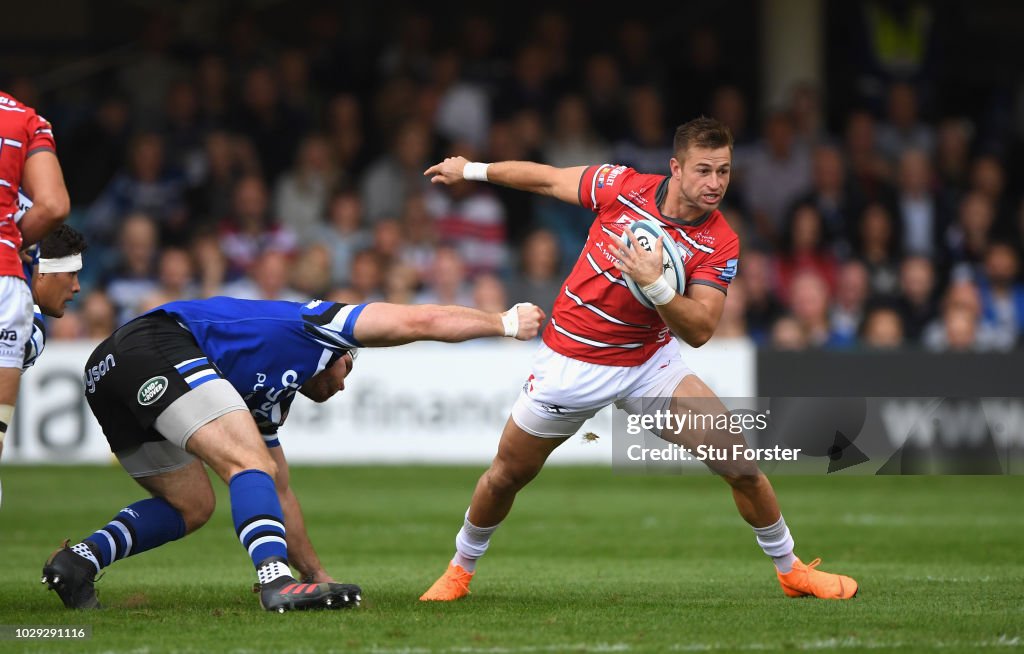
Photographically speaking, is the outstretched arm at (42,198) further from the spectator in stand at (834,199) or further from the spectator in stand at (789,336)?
the spectator in stand at (834,199)

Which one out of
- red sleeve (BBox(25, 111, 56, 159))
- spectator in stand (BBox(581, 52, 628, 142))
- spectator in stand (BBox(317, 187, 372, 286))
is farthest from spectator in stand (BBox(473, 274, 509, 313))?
red sleeve (BBox(25, 111, 56, 159))

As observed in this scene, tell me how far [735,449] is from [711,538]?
11.6 feet

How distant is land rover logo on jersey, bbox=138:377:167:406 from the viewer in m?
6.82

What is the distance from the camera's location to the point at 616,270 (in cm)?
754

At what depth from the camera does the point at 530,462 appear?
7.62 metres

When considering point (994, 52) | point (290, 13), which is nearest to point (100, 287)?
point (290, 13)

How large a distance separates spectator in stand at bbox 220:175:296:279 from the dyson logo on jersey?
939cm

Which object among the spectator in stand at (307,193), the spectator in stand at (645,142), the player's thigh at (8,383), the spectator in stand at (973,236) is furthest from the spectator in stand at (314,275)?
the player's thigh at (8,383)

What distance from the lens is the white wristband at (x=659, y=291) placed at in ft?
22.9

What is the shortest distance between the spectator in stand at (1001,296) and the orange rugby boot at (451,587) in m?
10.2

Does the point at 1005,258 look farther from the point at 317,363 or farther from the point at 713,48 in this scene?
the point at 317,363

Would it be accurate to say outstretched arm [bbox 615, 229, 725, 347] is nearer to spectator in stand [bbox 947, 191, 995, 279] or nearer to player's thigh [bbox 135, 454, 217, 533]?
player's thigh [bbox 135, 454, 217, 533]

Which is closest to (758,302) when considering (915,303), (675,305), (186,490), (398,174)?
(915,303)
